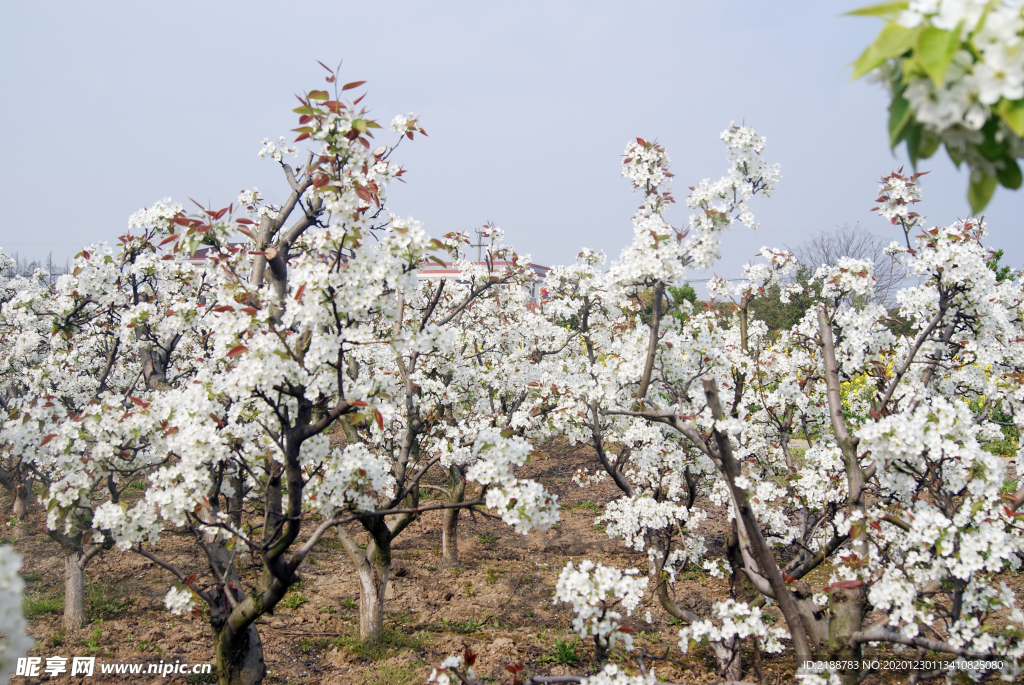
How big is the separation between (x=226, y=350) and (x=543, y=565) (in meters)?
5.59

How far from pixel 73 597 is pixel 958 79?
7042mm

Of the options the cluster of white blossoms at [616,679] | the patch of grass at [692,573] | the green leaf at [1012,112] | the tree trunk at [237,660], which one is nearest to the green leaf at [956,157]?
the green leaf at [1012,112]

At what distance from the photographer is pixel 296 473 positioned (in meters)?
3.05

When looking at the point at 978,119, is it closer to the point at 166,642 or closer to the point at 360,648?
the point at 360,648

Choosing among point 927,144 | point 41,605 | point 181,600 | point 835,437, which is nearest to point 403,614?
point 181,600

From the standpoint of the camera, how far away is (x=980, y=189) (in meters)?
1.12

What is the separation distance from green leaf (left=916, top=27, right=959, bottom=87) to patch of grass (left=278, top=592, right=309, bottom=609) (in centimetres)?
680

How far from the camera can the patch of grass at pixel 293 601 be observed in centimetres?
607

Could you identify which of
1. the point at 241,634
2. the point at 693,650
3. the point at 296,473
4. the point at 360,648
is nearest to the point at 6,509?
the point at 360,648

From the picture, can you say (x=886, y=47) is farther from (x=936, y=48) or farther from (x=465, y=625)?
(x=465, y=625)

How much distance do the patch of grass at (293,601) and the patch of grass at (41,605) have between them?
7.00 feet

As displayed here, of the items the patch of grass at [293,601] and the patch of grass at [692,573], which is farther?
the patch of grass at [692,573]

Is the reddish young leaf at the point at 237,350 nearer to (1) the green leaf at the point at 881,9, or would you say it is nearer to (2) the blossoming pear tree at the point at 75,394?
(2) the blossoming pear tree at the point at 75,394

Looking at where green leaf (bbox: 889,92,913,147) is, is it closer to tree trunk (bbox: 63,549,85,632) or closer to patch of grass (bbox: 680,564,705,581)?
tree trunk (bbox: 63,549,85,632)
